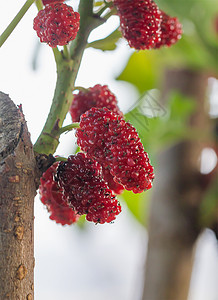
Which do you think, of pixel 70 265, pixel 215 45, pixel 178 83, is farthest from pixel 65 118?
pixel 70 265

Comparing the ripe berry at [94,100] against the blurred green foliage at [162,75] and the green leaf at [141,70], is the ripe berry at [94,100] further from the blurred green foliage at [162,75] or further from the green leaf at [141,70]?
the green leaf at [141,70]

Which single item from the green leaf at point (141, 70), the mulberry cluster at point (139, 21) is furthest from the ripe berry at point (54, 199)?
the green leaf at point (141, 70)

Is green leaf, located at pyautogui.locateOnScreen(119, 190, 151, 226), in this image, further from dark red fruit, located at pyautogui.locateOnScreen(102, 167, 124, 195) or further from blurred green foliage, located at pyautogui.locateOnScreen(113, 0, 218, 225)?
dark red fruit, located at pyautogui.locateOnScreen(102, 167, 124, 195)

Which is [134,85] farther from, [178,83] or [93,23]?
[93,23]

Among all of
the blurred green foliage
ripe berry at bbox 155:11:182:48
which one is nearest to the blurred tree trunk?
the blurred green foliage

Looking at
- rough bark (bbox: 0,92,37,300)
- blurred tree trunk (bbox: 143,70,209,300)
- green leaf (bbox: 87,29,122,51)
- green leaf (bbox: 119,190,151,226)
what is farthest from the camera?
green leaf (bbox: 119,190,151,226)
